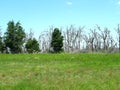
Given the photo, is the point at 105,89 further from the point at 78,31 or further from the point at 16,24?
the point at 78,31

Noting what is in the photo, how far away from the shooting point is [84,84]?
51.1 feet

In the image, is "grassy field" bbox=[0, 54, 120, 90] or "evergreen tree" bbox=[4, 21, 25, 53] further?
"evergreen tree" bbox=[4, 21, 25, 53]

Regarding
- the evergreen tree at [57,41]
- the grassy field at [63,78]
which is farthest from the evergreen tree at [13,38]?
the grassy field at [63,78]

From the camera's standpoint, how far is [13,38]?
61.2 metres

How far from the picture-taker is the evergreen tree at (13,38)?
200ft

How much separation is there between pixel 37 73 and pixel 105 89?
4.77 m

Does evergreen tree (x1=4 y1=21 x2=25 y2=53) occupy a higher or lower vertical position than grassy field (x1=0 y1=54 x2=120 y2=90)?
higher

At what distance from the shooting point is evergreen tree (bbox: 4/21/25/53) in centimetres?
6103

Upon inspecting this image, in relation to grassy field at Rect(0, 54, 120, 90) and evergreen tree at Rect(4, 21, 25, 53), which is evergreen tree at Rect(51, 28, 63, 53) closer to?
evergreen tree at Rect(4, 21, 25, 53)

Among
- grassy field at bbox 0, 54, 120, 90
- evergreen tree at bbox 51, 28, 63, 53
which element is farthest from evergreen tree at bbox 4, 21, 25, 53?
grassy field at bbox 0, 54, 120, 90

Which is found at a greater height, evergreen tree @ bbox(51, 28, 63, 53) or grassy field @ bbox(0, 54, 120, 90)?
evergreen tree @ bbox(51, 28, 63, 53)

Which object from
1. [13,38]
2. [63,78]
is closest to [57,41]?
[13,38]

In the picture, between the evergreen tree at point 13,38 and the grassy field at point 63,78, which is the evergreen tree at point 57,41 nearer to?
the evergreen tree at point 13,38

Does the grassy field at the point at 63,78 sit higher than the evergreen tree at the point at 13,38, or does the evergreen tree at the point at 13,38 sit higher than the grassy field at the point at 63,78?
the evergreen tree at the point at 13,38
